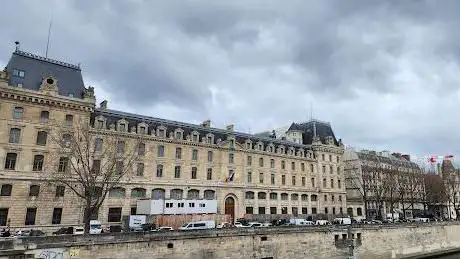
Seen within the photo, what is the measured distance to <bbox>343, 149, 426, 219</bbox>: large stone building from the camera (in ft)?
252

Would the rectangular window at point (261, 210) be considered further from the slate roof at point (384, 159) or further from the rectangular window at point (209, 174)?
the slate roof at point (384, 159)

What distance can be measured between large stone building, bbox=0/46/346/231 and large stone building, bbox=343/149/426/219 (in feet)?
17.3

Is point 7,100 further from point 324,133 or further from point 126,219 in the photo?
point 324,133

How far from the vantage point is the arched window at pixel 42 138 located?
1935 inches

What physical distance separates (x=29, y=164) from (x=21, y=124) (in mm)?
5241

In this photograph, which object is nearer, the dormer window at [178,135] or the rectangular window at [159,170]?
the rectangular window at [159,170]

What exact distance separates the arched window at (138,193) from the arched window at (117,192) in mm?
1418

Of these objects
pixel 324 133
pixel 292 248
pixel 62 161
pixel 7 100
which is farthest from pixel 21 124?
pixel 324 133

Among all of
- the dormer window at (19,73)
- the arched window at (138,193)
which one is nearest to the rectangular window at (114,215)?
the arched window at (138,193)

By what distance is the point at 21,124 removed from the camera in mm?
47938

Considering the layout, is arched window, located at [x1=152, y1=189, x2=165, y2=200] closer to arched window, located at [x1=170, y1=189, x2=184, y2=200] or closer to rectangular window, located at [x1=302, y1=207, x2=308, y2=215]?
arched window, located at [x1=170, y1=189, x2=184, y2=200]

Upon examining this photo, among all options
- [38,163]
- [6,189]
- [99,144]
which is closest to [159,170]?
[99,144]

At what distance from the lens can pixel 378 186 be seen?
264ft

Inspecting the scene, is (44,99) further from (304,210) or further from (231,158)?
(304,210)
